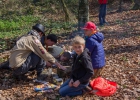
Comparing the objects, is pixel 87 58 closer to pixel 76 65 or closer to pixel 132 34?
pixel 76 65

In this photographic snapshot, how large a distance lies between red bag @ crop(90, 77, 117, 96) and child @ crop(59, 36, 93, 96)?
22 cm

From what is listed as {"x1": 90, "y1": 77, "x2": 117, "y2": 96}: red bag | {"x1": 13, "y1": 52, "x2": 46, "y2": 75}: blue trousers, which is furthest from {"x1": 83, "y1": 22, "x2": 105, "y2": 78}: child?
{"x1": 13, "y1": 52, "x2": 46, "y2": 75}: blue trousers

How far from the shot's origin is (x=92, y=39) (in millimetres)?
5172

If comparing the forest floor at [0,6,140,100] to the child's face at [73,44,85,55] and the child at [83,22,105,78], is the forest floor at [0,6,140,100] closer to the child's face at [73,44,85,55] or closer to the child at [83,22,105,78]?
the child at [83,22,105,78]

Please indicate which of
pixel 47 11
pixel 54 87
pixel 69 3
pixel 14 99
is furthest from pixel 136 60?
pixel 47 11

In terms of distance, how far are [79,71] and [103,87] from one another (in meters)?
0.60

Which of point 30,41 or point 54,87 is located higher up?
point 30,41

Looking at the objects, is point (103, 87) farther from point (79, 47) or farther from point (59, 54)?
point (59, 54)

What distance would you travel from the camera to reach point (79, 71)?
15.4ft

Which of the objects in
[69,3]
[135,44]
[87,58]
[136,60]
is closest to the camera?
[87,58]

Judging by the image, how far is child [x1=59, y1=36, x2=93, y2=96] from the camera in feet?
14.7

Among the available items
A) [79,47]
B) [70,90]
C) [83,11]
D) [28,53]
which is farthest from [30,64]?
[83,11]

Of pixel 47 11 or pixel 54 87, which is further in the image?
pixel 47 11

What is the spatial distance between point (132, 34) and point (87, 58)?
18.3 feet
